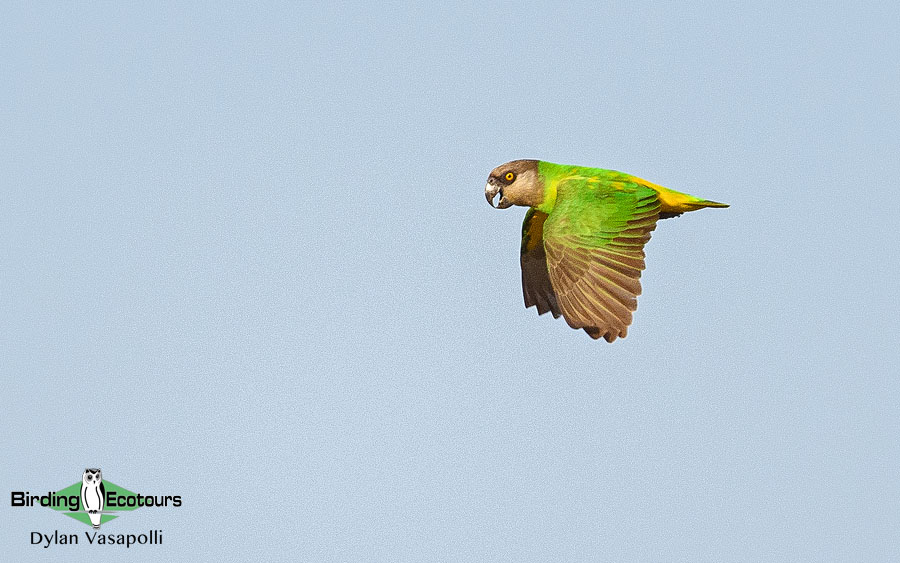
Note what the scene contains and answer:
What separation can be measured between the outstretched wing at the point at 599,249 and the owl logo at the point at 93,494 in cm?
1144

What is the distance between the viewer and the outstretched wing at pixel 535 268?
26.7 meters

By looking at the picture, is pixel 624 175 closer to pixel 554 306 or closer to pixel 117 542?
pixel 554 306

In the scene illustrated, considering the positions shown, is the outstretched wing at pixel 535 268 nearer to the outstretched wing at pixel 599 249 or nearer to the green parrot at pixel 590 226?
the green parrot at pixel 590 226

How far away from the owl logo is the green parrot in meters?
10.1

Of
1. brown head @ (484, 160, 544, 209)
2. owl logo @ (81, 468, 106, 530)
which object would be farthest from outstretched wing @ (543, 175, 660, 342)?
owl logo @ (81, 468, 106, 530)

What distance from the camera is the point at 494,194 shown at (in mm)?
26141

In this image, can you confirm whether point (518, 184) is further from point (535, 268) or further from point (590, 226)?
point (590, 226)

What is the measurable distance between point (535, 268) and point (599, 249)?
10.4ft

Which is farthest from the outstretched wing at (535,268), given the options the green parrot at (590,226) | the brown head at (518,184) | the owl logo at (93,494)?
the owl logo at (93,494)

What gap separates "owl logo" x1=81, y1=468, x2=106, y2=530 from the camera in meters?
30.6

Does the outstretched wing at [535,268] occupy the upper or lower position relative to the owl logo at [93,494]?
upper

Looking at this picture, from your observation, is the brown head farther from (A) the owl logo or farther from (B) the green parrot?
(A) the owl logo

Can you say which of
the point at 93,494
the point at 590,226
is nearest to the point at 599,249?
the point at 590,226

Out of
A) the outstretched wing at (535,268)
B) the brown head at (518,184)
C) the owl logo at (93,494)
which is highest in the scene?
the brown head at (518,184)
